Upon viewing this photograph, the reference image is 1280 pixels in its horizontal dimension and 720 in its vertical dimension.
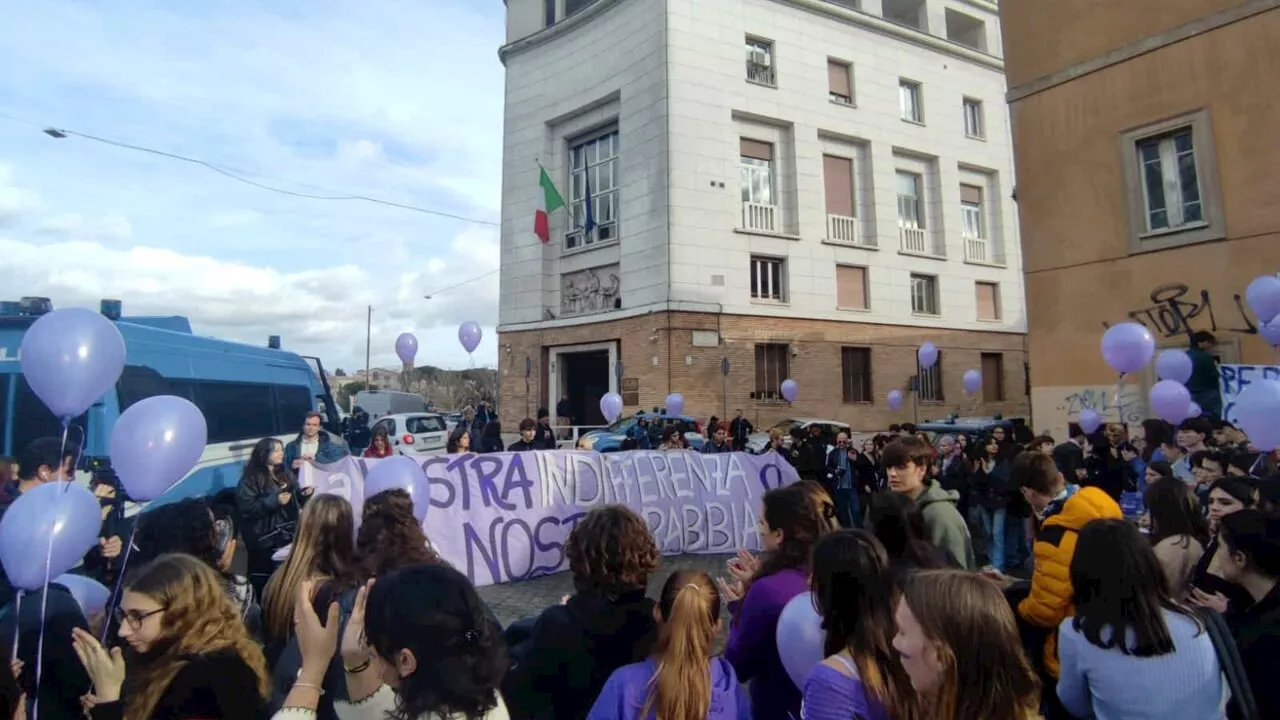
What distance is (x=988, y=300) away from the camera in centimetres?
2728

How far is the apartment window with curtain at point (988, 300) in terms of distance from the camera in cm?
2700

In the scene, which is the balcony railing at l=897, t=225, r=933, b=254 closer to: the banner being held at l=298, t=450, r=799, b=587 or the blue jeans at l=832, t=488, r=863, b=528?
the blue jeans at l=832, t=488, r=863, b=528

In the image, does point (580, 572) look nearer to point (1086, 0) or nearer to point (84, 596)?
point (84, 596)

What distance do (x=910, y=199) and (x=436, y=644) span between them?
89.0ft

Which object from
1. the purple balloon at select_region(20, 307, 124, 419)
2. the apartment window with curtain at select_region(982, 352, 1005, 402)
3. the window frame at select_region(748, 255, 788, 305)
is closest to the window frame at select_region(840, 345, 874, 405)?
the window frame at select_region(748, 255, 788, 305)

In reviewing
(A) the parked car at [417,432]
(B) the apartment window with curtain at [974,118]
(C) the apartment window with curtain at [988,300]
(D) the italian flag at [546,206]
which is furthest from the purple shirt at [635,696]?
(B) the apartment window with curtain at [974,118]

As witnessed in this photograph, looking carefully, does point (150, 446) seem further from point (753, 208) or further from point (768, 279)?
point (753, 208)

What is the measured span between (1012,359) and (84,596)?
29.6 meters

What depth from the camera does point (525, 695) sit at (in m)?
2.36

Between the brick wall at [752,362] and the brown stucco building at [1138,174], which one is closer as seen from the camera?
the brown stucco building at [1138,174]

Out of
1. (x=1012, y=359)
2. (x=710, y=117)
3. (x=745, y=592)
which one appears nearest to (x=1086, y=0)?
(x=710, y=117)

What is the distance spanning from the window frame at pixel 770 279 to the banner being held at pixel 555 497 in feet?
44.5

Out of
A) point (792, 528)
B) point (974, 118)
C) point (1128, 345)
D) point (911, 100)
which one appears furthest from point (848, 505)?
point (974, 118)

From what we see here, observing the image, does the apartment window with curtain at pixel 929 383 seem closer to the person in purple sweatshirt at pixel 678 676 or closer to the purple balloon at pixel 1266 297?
the purple balloon at pixel 1266 297
